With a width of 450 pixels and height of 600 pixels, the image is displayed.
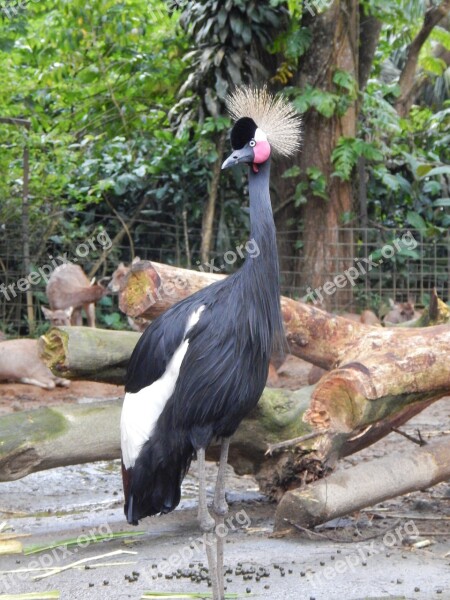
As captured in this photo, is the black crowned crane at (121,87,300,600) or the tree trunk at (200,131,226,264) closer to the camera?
the black crowned crane at (121,87,300,600)

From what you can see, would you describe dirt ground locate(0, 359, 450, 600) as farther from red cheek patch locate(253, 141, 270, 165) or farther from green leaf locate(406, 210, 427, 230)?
green leaf locate(406, 210, 427, 230)

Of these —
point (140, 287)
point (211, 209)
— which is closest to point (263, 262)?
point (140, 287)

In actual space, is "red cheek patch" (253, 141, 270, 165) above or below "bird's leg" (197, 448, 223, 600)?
above

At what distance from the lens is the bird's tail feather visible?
4.66 m

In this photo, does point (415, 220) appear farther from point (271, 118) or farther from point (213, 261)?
point (271, 118)

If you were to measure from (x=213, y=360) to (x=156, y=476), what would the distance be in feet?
2.47

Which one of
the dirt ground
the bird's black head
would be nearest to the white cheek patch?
the bird's black head

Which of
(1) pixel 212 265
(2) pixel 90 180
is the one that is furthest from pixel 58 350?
(2) pixel 90 180

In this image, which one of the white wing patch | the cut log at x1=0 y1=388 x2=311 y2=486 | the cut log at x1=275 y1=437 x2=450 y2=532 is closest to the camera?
the white wing patch

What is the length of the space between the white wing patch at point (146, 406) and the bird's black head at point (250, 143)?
0.77 metres

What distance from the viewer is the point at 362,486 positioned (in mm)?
5273

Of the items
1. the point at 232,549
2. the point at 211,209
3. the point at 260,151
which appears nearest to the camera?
the point at 260,151

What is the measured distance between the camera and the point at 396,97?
1384cm

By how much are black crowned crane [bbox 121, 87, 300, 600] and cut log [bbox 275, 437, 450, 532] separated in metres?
0.65
